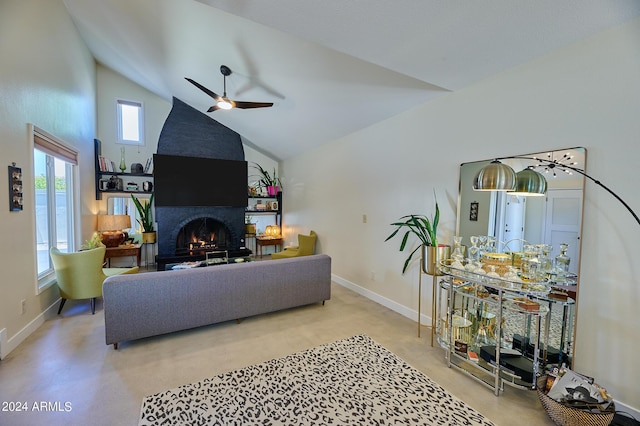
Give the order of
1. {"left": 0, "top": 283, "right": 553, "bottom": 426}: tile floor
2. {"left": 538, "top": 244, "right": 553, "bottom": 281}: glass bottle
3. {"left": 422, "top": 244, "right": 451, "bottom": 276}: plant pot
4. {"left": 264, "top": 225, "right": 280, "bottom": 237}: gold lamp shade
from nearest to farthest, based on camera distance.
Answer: {"left": 0, "top": 283, "right": 553, "bottom": 426}: tile floor, {"left": 538, "top": 244, "right": 553, "bottom": 281}: glass bottle, {"left": 422, "top": 244, "right": 451, "bottom": 276}: plant pot, {"left": 264, "top": 225, "right": 280, "bottom": 237}: gold lamp shade

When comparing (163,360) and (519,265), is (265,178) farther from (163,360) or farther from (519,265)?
(519,265)

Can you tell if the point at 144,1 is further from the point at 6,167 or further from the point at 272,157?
the point at 272,157

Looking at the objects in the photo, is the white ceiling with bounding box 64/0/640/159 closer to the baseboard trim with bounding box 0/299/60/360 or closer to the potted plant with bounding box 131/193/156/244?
the potted plant with bounding box 131/193/156/244

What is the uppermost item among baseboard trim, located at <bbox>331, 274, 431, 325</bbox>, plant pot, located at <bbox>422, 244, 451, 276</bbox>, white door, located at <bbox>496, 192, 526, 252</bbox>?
white door, located at <bbox>496, 192, 526, 252</bbox>

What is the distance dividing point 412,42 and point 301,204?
4.47 m

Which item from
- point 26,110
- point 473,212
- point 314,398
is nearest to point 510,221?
point 473,212

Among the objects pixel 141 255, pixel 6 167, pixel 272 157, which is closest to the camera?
pixel 6 167

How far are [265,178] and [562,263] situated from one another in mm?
6197

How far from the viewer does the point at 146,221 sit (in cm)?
588

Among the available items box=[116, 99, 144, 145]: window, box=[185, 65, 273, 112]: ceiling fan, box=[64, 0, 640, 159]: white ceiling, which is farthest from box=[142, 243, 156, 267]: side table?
box=[185, 65, 273, 112]: ceiling fan

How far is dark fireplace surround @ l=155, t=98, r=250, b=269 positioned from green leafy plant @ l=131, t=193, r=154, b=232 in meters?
0.36

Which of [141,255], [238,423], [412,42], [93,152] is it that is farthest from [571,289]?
[93,152]

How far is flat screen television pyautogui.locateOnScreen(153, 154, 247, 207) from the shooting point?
18.4ft

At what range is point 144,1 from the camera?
3133 millimetres
